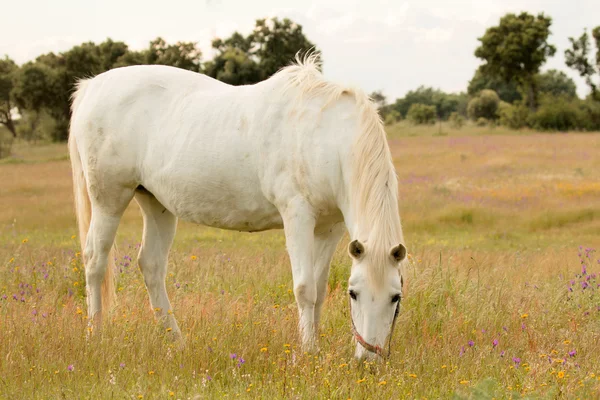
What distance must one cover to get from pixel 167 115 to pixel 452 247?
22.3ft

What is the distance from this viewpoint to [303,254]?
175 inches

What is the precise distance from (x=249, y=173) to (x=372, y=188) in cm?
110

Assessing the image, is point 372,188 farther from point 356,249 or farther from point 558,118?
point 558,118

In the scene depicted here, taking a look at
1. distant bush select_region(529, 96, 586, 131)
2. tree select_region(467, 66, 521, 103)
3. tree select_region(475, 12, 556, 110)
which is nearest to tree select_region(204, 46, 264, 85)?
distant bush select_region(529, 96, 586, 131)

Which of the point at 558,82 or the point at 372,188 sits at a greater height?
the point at 558,82

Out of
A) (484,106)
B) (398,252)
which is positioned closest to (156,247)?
(398,252)

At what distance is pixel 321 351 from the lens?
4277 millimetres

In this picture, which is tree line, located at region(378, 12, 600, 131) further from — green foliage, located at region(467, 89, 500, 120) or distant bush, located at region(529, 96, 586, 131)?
green foliage, located at region(467, 89, 500, 120)

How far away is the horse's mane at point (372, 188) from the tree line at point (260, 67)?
35.1 meters

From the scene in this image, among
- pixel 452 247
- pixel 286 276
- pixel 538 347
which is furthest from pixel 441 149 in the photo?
pixel 538 347

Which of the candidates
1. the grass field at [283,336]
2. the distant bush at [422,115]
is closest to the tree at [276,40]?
the distant bush at [422,115]

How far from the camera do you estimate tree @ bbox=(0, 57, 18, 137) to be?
1981 inches

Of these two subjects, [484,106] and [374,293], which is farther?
[484,106]

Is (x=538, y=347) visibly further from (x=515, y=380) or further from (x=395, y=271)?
(x=395, y=271)
